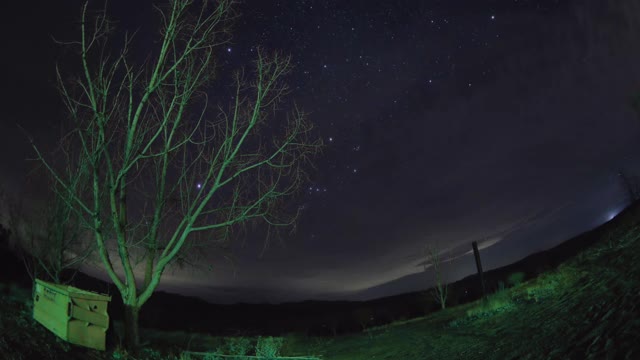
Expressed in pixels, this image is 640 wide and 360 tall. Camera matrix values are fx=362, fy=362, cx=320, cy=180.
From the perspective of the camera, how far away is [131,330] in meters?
8.59

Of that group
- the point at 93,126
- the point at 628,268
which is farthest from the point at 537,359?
the point at 93,126

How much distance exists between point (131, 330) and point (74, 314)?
2.16m

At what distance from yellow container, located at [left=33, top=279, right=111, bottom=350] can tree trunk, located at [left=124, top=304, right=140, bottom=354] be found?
129 cm

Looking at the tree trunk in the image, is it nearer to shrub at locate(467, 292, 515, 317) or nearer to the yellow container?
the yellow container

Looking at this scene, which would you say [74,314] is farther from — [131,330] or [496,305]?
[496,305]

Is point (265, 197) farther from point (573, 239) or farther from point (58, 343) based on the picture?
point (573, 239)

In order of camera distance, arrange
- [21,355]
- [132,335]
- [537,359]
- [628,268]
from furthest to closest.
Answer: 1. [132,335]
2. [628,268]
3. [21,355]
4. [537,359]

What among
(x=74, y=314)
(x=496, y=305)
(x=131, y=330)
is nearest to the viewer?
(x=74, y=314)

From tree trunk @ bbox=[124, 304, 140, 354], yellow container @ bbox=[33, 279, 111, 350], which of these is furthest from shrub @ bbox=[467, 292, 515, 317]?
yellow container @ bbox=[33, 279, 111, 350]

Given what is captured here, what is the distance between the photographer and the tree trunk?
8.36 metres

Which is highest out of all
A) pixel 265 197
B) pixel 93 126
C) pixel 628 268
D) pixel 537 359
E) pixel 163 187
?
pixel 93 126

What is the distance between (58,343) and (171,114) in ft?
19.4

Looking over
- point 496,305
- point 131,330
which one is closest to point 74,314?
point 131,330

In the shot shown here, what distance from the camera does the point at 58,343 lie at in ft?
21.0
